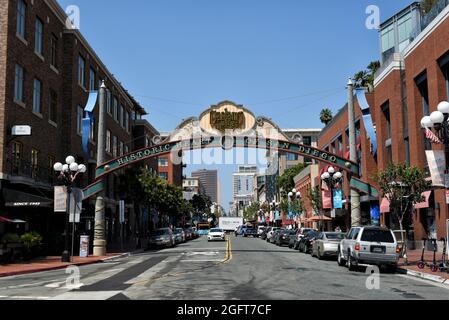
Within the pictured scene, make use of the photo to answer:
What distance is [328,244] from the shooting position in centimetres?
2797

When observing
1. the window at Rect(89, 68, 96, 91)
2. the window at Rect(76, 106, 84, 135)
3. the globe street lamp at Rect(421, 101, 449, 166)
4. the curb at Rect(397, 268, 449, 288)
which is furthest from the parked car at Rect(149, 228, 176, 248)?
the globe street lamp at Rect(421, 101, 449, 166)

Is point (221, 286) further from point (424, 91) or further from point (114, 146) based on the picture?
point (114, 146)

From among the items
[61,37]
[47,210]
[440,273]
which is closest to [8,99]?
[47,210]

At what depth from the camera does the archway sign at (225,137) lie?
3597 centimetres

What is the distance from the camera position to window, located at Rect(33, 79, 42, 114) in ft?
112

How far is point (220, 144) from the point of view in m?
36.5

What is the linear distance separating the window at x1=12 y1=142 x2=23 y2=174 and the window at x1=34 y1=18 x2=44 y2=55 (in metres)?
6.72

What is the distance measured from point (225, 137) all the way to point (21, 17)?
14.5 m

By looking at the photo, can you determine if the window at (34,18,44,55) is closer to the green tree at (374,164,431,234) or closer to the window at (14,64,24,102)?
the window at (14,64,24,102)

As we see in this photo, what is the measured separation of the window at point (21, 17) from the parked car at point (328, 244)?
2051cm

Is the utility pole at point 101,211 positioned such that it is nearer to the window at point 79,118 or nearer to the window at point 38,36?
the window at point 38,36

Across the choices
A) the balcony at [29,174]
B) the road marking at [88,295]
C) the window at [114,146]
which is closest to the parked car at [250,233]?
the window at [114,146]

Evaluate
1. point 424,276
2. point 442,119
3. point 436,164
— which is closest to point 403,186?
point 436,164
